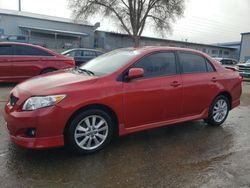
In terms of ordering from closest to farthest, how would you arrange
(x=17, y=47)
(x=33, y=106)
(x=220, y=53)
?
(x=33, y=106) → (x=17, y=47) → (x=220, y=53)

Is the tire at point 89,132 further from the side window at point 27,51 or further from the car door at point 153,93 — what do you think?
the side window at point 27,51

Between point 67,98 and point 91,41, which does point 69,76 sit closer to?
point 67,98

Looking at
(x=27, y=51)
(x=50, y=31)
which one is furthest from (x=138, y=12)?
(x=27, y=51)

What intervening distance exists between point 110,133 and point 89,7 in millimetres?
A: 29880

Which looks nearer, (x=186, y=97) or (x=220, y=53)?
(x=186, y=97)

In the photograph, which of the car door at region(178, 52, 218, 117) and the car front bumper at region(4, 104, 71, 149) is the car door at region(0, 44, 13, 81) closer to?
the car front bumper at region(4, 104, 71, 149)

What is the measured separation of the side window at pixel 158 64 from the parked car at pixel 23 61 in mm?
5732

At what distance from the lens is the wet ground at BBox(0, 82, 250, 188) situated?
3.31m

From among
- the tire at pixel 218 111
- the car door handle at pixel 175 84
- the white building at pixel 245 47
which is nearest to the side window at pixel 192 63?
the car door handle at pixel 175 84

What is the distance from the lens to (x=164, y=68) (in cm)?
476

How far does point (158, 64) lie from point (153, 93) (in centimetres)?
56

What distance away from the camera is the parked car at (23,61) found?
9.14 metres

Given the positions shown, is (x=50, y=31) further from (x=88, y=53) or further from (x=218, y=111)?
(x=218, y=111)

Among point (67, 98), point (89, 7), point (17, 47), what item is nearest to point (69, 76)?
point (67, 98)
